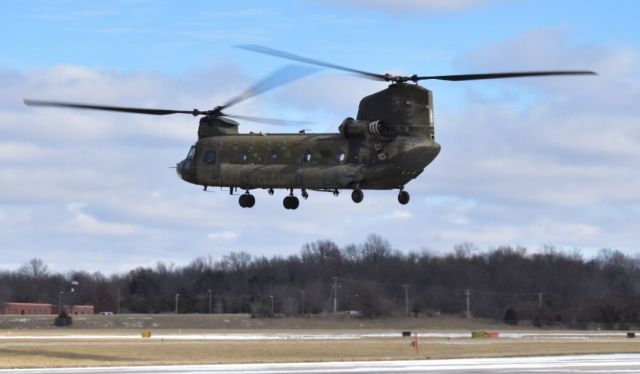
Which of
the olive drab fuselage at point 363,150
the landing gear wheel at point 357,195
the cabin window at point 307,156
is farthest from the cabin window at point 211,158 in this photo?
the landing gear wheel at point 357,195

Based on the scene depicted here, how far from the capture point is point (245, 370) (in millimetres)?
58688

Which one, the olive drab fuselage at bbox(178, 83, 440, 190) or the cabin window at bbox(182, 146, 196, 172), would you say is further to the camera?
the cabin window at bbox(182, 146, 196, 172)

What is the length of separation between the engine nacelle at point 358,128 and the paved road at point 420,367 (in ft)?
48.0

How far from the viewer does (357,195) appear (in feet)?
151

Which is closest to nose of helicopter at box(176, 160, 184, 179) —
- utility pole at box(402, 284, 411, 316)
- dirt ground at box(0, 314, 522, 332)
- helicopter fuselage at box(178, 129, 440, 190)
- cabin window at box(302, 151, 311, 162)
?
helicopter fuselage at box(178, 129, 440, 190)

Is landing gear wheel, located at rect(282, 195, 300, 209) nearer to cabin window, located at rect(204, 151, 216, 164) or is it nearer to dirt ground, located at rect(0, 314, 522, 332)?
cabin window, located at rect(204, 151, 216, 164)

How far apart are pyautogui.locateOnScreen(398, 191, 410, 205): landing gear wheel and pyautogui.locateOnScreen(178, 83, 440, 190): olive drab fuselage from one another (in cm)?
41

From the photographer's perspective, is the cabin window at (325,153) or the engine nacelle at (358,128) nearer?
the engine nacelle at (358,128)

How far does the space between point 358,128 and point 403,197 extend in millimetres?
3410

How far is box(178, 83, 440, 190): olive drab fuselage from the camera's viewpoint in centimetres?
4628

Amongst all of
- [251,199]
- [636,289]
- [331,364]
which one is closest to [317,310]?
[636,289]

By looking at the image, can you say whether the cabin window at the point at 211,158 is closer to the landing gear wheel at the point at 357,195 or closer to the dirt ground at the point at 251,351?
the landing gear wheel at the point at 357,195

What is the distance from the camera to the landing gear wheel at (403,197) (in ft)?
152

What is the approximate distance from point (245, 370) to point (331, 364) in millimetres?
8159
